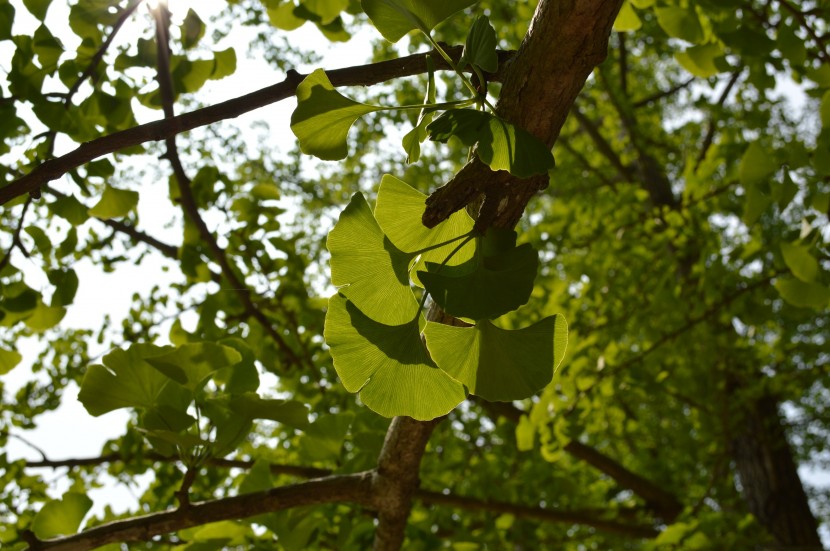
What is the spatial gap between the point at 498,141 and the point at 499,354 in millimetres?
160

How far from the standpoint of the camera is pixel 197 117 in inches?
21.6

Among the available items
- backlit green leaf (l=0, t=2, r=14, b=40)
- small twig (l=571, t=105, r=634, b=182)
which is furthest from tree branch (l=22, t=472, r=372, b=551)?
small twig (l=571, t=105, r=634, b=182)

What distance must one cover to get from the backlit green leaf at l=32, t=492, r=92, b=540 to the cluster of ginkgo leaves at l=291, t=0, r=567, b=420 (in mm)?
495

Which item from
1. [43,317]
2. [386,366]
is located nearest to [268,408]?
[386,366]

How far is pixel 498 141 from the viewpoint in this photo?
0.47m

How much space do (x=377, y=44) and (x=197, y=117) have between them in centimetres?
184

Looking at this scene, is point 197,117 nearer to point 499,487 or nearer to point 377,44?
point 499,487

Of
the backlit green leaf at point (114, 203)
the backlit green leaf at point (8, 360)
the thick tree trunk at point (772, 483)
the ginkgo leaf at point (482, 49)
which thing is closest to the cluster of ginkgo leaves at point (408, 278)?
the ginkgo leaf at point (482, 49)

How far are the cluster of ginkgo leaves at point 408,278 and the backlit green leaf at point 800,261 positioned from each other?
62 cm

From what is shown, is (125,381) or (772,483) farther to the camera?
(772,483)

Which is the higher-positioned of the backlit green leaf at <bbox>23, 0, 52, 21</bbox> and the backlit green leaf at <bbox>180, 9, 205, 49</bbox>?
the backlit green leaf at <bbox>180, 9, 205, 49</bbox>

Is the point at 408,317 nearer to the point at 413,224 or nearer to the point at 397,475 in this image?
the point at 413,224

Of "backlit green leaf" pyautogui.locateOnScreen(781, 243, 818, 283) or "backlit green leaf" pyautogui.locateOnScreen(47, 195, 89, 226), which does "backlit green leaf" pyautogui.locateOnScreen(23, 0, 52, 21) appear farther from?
"backlit green leaf" pyautogui.locateOnScreen(781, 243, 818, 283)

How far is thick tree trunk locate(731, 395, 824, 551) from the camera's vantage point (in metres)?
2.43
